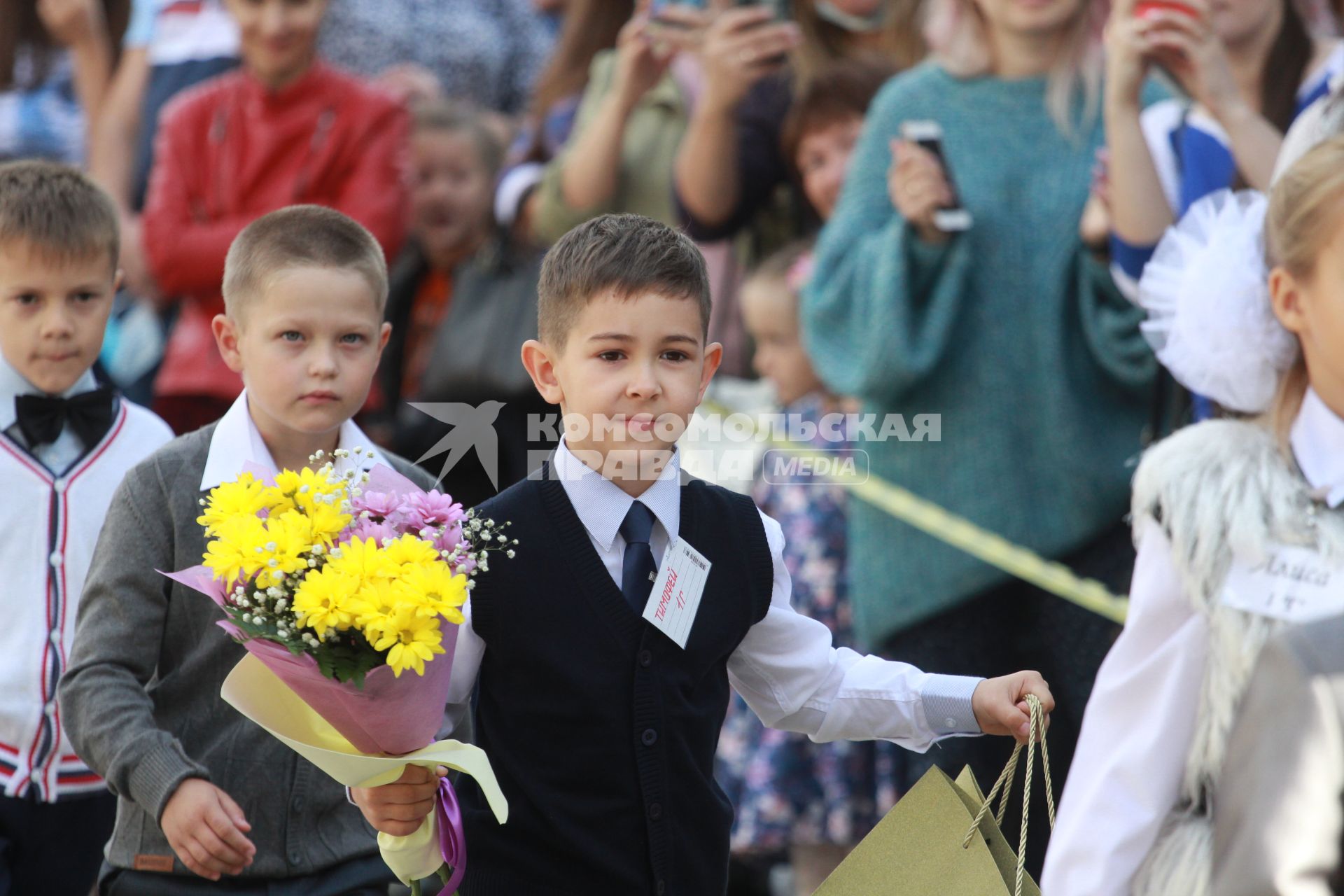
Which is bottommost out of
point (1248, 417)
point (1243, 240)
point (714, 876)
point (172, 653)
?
→ point (714, 876)

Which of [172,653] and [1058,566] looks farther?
[1058,566]

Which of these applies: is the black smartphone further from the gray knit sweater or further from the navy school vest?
the gray knit sweater

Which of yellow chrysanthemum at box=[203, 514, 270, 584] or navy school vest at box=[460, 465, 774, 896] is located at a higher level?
yellow chrysanthemum at box=[203, 514, 270, 584]

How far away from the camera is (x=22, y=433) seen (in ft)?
11.4

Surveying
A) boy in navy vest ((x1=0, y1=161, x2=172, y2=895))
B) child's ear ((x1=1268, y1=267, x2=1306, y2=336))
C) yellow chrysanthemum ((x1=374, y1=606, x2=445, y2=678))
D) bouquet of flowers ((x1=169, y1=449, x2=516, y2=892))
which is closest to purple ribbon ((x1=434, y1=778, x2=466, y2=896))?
bouquet of flowers ((x1=169, y1=449, x2=516, y2=892))

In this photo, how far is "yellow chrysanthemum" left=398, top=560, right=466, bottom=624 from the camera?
2404mm

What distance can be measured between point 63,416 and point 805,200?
2.82 metres

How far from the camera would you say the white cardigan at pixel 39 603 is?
3367 mm

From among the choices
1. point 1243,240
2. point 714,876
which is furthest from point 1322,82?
point 714,876

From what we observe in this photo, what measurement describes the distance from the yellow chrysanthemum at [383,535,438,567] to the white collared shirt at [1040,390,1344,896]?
1.11 metres

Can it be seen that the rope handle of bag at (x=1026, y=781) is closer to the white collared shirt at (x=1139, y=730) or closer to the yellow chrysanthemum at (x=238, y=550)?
the white collared shirt at (x=1139, y=730)

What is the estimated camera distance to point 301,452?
3.20m

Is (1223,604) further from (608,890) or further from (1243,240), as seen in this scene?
(608,890)

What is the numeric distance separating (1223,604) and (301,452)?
1737 millimetres
